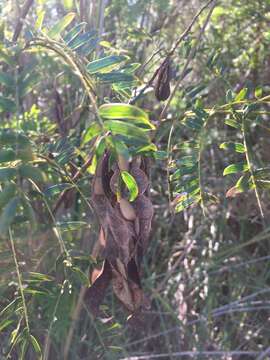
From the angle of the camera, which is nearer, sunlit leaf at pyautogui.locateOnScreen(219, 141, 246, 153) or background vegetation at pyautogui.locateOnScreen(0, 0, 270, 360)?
background vegetation at pyautogui.locateOnScreen(0, 0, 270, 360)

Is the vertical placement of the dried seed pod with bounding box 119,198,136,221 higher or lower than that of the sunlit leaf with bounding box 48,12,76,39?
lower

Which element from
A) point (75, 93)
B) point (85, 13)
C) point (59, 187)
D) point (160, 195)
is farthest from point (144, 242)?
point (160, 195)

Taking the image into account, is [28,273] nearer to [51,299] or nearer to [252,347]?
[51,299]

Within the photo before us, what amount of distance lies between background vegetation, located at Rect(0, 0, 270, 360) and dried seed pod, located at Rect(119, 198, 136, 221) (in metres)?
0.07

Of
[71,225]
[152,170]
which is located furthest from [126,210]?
[152,170]

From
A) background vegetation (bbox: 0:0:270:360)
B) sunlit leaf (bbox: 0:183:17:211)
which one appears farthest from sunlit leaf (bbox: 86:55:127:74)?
sunlit leaf (bbox: 0:183:17:211)

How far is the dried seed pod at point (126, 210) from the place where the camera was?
30.6 inches

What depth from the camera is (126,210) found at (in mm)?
778

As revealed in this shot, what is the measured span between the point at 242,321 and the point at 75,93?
0.77 m

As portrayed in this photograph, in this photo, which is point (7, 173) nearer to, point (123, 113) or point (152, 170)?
point (123, 113)

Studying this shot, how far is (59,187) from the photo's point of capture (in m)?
0.90

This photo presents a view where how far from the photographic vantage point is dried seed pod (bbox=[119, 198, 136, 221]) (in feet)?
2.55

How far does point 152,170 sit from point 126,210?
1129 mm

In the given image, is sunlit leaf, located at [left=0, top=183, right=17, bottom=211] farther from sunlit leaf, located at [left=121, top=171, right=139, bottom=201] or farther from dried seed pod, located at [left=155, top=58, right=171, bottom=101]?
dried seed pod, located at [left=155, top=58, right=171, bottom=101]
